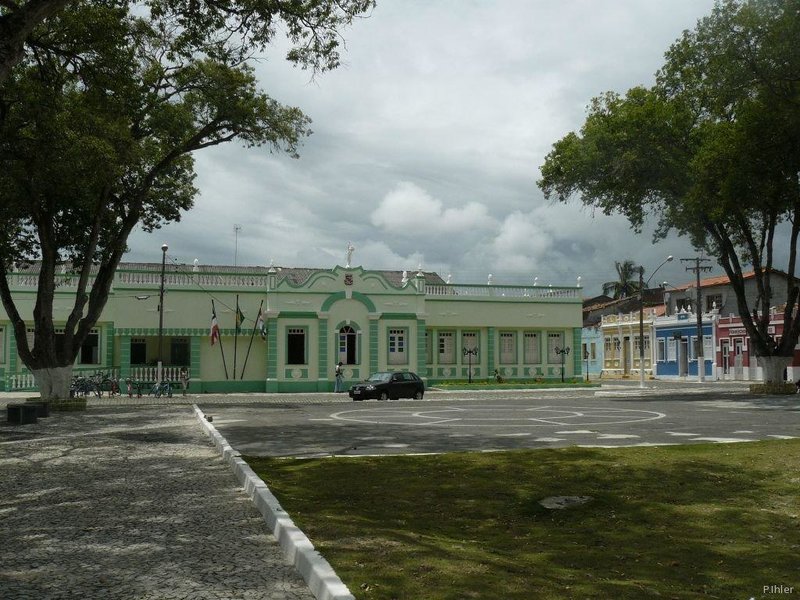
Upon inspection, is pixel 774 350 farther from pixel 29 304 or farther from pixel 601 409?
pixel 29 304

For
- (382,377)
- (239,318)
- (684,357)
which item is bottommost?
(382,377)

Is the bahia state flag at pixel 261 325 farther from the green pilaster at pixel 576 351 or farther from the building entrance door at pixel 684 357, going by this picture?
the building entrance door at pixel 684 357

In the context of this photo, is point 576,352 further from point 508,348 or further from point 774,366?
point 774,366

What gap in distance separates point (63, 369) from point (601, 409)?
57.8 ft

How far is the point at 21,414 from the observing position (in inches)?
784

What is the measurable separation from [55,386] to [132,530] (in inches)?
771

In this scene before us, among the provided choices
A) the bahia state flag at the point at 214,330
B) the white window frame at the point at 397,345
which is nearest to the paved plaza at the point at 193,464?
Result: the bahia state flag at the point at 214,330

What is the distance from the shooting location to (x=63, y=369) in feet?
82.7

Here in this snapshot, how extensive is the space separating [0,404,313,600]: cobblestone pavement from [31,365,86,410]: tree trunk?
11.0 m

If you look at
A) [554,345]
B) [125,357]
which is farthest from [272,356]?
[554,345]

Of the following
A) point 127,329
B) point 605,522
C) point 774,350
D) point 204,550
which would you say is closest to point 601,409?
point 774,350

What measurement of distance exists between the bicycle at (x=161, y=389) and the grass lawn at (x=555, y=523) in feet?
81.6

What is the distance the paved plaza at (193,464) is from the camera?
19.5 feet

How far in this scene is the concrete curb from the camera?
524 centimetres
